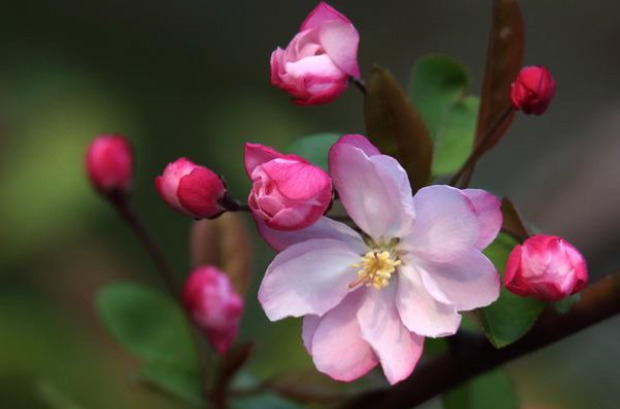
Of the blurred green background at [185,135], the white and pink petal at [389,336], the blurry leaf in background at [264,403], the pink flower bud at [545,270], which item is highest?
the pink flower bud at [545,270]

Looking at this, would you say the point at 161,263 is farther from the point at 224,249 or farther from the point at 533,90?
the point at 533,90

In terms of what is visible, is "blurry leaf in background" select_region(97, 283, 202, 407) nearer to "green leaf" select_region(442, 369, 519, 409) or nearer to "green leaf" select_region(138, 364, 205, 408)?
"green leaf" select_region(138, 364, 205, 408)

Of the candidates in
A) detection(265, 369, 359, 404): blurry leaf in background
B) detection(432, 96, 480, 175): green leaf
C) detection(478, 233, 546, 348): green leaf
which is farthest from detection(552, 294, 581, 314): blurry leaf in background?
detection(265, 369, 359, 404): blurry leaf in background

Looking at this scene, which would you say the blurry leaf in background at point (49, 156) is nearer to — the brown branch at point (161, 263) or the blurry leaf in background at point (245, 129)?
the blurry leaf in background at point (245, 129)

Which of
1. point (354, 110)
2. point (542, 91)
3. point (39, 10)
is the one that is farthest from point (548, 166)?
point (39, 10)

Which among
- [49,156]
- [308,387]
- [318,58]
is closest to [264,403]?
[308,387]

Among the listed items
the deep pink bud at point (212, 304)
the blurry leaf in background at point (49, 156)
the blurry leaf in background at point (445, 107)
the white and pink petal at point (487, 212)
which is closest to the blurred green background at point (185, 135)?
the blurry leaf in background at point (49, 156)
